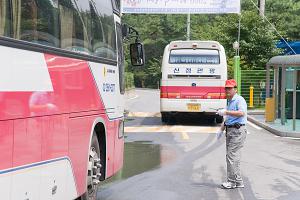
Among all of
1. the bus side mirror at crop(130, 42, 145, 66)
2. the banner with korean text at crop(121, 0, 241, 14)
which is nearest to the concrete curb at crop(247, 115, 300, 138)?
the banner with korean text at crop(121, 0, 241, 14)

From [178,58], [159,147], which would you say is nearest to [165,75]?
[178,58]

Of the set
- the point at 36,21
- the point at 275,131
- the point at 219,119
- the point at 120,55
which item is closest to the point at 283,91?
the point at 275,131

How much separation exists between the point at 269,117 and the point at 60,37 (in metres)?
17.0

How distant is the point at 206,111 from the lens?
21344mm

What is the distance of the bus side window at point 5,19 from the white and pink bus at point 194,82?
16602 mm

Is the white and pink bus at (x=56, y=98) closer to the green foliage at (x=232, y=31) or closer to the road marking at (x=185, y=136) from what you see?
the road marking at (x=185, y=136)

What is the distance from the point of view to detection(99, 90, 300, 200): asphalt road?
921 centimetres

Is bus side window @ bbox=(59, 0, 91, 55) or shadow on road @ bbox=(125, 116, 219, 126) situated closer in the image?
bus side window @ bbox=(59, 0, 91, 55)

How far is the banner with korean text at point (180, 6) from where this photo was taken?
3022cm

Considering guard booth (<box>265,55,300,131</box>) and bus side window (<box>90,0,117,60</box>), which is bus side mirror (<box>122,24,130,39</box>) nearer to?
bus side window (<box>90,0,117,60</box>)

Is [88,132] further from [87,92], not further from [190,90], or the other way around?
[190,90]

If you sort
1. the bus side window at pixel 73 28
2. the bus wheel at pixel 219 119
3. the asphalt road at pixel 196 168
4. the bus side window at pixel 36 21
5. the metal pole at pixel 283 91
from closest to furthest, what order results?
the bus side window at pixel 36 21 < the bus side window at pixel 73 28 < the asphalt road at pixel 196 168 < the metal pole at pixel 283 91 < the bus wheel at pixel 219 119

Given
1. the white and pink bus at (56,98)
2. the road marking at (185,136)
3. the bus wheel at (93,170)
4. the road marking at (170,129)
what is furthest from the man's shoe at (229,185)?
the road marking at (170,129)

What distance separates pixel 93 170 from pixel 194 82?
46.1 feet
